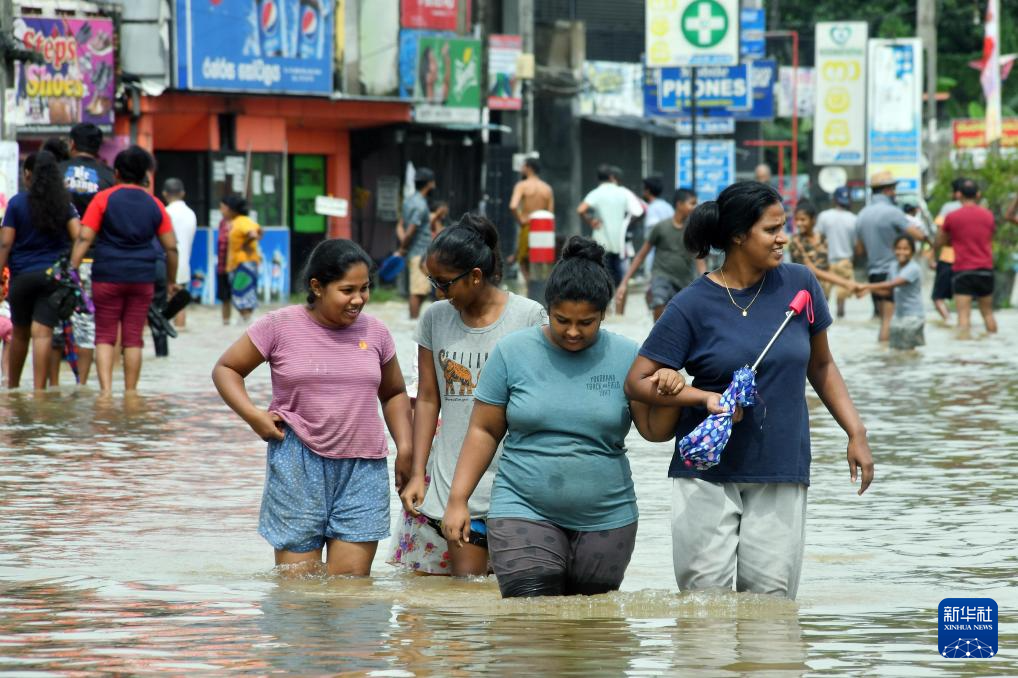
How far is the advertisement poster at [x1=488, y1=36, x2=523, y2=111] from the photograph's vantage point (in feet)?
118

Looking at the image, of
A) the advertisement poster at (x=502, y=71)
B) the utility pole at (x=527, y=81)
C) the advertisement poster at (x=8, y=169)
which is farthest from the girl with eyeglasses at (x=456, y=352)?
the utility pole at (x=527, y=81)

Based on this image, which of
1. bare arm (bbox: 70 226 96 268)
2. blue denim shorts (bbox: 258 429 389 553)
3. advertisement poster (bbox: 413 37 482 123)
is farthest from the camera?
advertisement poster (bbox: 413 37 482 123)

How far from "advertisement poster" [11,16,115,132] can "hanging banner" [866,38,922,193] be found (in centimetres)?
1511

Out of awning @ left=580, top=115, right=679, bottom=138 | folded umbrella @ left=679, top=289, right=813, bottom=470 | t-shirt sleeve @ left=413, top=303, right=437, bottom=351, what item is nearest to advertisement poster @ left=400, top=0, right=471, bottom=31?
awning @ left=580, top=115, right=679, bottom=138

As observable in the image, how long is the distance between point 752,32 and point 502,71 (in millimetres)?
7855

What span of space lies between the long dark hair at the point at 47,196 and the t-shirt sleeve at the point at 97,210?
A: 0.81 feet

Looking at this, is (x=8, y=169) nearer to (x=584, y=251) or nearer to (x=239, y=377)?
(x=239, y=377)

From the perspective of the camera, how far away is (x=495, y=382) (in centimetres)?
639

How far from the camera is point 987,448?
1217cm

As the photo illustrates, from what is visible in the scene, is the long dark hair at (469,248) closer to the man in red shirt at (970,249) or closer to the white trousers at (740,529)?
the white trousers at (740,529)

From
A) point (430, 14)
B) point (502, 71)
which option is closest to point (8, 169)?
point (430, 14)

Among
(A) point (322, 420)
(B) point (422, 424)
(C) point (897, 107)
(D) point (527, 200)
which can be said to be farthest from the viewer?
(C) point (897, 107)

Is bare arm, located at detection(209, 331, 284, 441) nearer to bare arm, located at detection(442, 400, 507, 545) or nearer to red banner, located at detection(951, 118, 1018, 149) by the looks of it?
bare arm, located at detection(442, 400, 507, 545)

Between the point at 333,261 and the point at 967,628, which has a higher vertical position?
the point at 333,261
